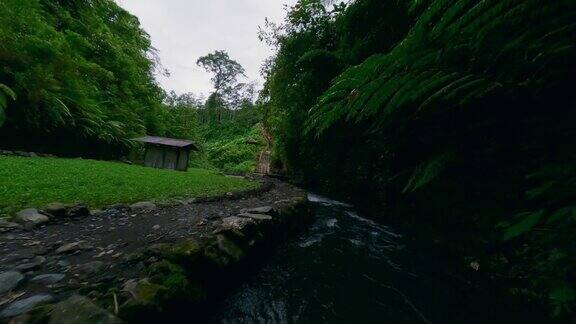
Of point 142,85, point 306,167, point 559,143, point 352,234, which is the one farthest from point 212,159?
point 559,143

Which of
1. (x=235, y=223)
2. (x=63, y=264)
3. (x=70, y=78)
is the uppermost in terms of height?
(x=70, y=78)

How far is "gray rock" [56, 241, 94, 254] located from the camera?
2.78m

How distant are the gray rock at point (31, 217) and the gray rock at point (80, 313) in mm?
2563

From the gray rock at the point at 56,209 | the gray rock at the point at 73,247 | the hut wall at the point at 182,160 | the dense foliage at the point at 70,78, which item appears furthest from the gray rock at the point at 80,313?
the hut wall at the point at 182,160

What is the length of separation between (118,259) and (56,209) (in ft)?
6.98

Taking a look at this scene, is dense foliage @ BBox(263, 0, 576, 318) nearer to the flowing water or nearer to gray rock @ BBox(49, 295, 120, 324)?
the flowing water

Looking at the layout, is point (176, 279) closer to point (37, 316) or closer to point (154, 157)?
point (37, 316)

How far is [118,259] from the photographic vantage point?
263cm

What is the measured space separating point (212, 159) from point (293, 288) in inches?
1198

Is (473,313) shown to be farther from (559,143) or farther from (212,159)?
(212,159)

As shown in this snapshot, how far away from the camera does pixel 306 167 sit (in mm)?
14070

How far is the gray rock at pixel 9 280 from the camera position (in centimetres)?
199

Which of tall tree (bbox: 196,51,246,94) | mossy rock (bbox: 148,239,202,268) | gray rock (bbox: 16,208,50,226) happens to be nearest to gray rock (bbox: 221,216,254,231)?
mossy rock (bbox: 148,239,202,268)

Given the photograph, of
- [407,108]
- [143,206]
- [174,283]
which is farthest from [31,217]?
[407,108]
